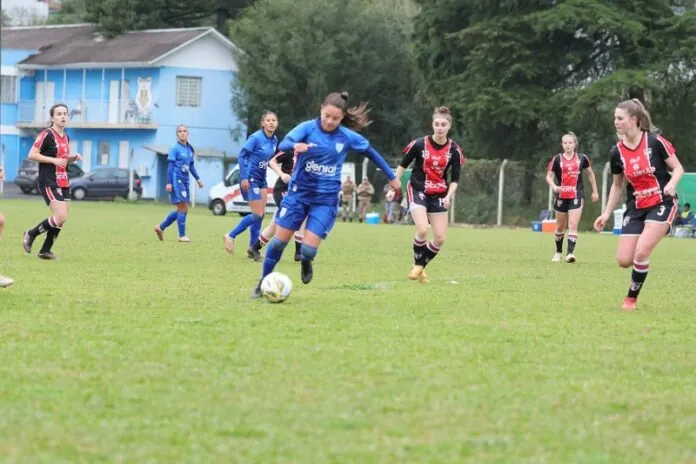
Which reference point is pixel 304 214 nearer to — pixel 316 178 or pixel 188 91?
pixel 316 178

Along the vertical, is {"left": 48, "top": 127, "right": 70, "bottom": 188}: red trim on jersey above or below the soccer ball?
above

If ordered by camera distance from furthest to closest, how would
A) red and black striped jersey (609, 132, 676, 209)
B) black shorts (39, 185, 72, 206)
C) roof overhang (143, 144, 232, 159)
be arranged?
roof overhang (143, 144, 232, 159) < black shorts (39, 185, 72, 206) < red and black striped jersey (609, 132, 676, 209)

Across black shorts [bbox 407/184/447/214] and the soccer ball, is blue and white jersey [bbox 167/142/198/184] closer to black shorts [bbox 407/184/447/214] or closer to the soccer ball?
black shorts [bbox 407/184/447/214]

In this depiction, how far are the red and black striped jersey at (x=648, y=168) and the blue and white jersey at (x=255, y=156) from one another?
7679 millimetres

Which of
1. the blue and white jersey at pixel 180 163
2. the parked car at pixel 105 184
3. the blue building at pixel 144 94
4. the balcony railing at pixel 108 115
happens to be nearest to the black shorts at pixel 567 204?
the blue and white jersey at pixel 180 163

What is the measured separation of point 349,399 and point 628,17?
43505 millimetres

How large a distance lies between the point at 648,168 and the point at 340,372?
5.49m

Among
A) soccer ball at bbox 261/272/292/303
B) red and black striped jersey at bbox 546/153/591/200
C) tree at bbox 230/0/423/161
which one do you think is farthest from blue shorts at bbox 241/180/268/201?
tree at bbox 230/0/423/161

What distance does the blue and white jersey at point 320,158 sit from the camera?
39.4 feet

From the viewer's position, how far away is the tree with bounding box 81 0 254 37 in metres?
75.2

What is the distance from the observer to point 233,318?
10.2 meters

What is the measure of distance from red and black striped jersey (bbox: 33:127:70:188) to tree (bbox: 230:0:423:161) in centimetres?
4606

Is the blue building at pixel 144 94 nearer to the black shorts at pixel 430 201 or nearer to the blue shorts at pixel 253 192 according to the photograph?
the blue shorts at pixel 253 192

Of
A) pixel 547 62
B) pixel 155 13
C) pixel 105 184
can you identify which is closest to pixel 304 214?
pixel 547 62
